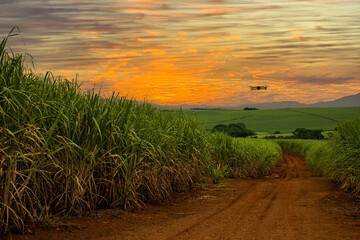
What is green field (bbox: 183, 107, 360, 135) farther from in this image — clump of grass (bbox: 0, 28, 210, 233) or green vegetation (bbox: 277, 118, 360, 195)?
clump of grass (bbox: 0, 28, 210, 233)

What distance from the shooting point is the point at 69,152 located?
231 inches

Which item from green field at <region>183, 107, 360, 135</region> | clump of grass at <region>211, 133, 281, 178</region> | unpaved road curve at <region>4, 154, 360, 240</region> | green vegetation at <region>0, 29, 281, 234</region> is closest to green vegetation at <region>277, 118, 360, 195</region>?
unpaved road curve at <region>4, 154, 360, 240</region>

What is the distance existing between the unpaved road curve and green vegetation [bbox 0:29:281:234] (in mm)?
353

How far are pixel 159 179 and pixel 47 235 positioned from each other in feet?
10.2

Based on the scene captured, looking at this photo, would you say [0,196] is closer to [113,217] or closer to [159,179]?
[113,217]

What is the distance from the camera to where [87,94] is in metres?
6.90

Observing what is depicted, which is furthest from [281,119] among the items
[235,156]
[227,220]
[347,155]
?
[227,220]

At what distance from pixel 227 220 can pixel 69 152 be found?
294 cm

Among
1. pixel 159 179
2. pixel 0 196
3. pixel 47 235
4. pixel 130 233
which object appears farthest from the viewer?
pixel 159 179

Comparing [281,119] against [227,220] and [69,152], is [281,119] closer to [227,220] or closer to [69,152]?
[227,220]

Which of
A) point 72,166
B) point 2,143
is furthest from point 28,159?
point 72,166

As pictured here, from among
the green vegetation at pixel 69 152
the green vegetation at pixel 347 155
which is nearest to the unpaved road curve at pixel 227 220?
the green vegetation at pixel 69 152

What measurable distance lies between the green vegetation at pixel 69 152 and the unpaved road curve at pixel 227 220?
0.35 meters

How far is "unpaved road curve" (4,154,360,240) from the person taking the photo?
5376mm
